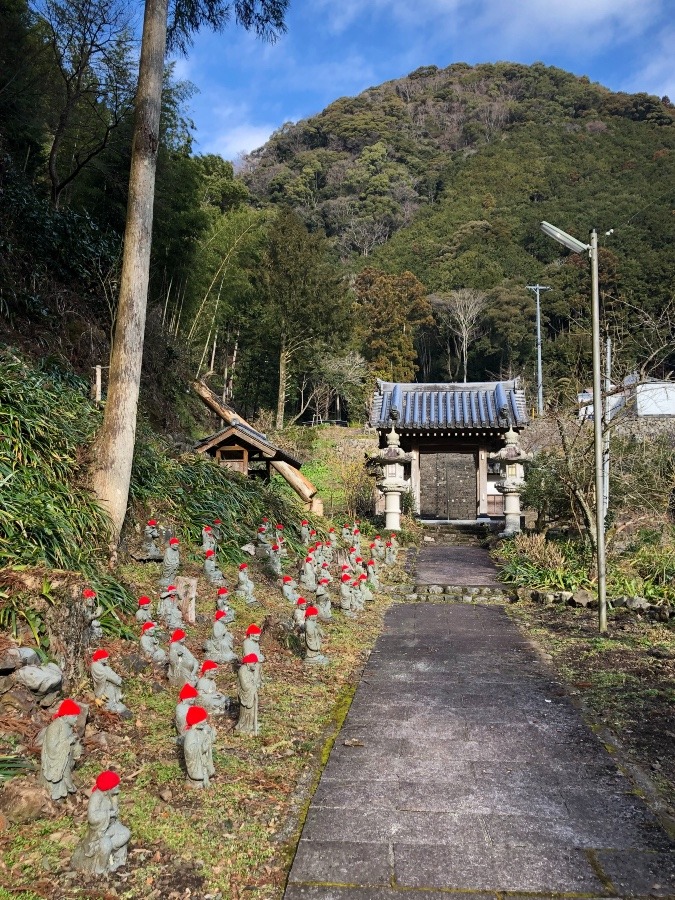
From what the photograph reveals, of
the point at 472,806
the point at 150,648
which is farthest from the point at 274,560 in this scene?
the point at 472,806

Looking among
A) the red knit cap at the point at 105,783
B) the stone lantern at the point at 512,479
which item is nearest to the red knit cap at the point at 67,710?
the red knit cap at the point at 105,783

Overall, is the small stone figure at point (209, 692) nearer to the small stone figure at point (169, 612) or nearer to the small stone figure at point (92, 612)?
the small stone figure at point (92, 612)

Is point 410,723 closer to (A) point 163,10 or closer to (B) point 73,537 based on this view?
(B) point 73,537

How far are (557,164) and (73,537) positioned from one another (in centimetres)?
5709

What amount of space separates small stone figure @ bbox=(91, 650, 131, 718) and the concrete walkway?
56.3 inches

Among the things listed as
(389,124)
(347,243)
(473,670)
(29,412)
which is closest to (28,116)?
(29,412)

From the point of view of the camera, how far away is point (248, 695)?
4285mm

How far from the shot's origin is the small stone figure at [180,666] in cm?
471

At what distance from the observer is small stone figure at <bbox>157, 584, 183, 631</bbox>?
559 centimetres

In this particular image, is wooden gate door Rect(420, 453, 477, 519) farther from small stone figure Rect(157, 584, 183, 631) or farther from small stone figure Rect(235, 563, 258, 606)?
small stone figure Rect(157, 584, 183, 631)

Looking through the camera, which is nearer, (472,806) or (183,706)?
(472,806)

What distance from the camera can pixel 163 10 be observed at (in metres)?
6.86

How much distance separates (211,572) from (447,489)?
1335cm

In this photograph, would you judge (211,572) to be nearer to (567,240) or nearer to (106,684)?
(106,684)
